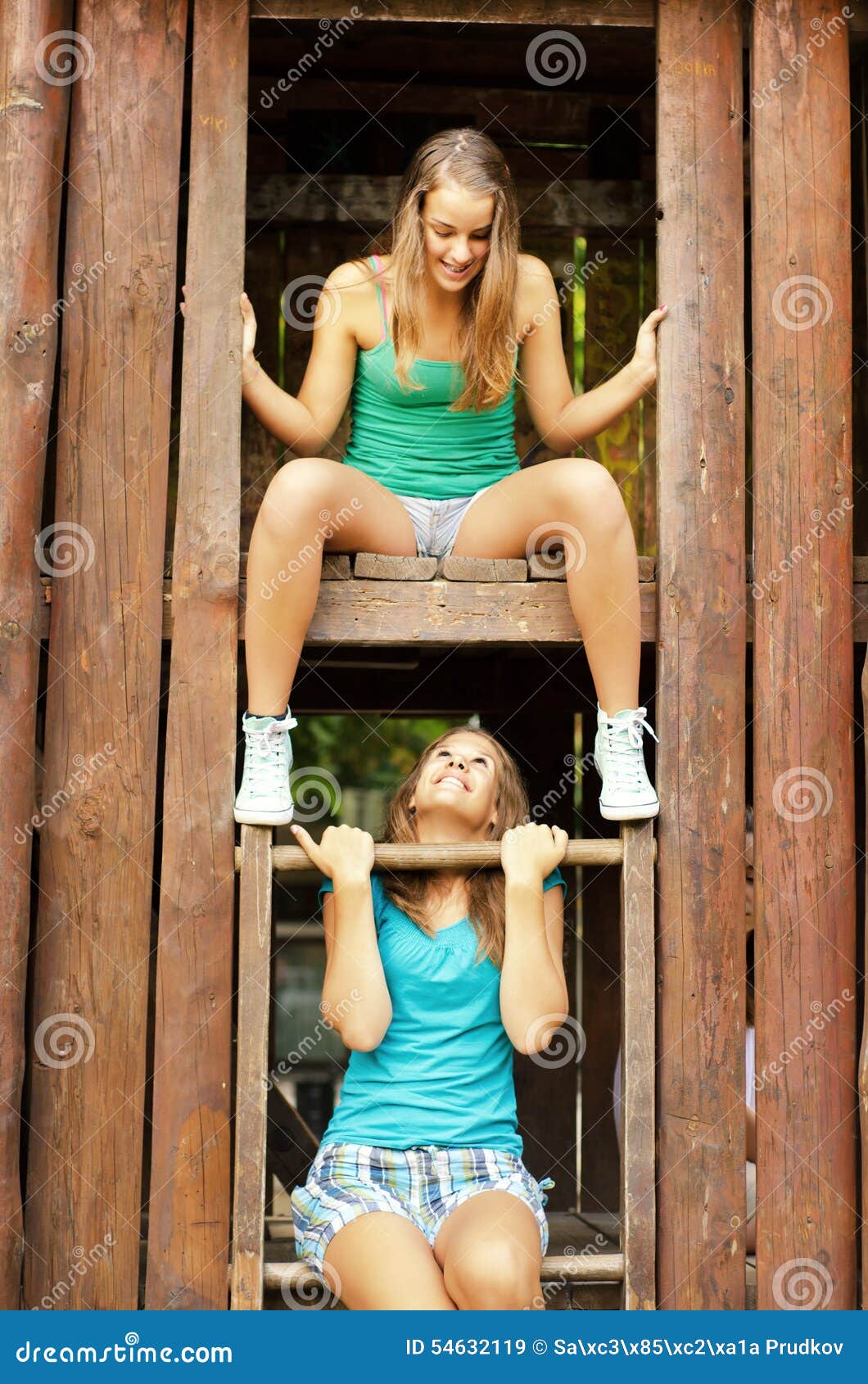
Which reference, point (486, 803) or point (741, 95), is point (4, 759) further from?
point (741, 95)

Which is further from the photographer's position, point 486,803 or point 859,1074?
point 486,803

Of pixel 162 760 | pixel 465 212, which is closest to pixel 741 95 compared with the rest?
pixel 465 212

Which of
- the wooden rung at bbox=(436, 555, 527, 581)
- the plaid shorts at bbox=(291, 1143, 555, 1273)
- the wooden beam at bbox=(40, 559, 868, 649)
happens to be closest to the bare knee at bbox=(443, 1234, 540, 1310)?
the plaid shorts at bbox=(291, 1143, 555, 1273)

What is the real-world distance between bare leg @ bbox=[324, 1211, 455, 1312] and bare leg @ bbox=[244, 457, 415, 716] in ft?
3.66

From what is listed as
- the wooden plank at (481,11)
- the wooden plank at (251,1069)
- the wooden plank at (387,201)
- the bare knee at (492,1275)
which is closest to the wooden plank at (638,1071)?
the bare knee at (492,1275)

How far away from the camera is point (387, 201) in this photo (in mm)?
5012

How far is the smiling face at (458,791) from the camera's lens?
3.61 metres

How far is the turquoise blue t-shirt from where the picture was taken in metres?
3.36

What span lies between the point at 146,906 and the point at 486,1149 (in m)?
0.94

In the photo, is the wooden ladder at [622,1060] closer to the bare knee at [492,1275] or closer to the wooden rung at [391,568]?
the bare knee at [492,1275]

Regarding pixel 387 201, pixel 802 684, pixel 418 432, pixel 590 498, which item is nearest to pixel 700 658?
pixel 802 684

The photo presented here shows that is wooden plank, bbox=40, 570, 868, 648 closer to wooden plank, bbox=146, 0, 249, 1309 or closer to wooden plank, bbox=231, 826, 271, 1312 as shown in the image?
wooden plank, bbox=146, 0, 249, 1309

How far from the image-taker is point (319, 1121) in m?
10.3

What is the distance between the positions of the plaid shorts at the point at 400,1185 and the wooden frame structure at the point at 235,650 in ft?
0.49
